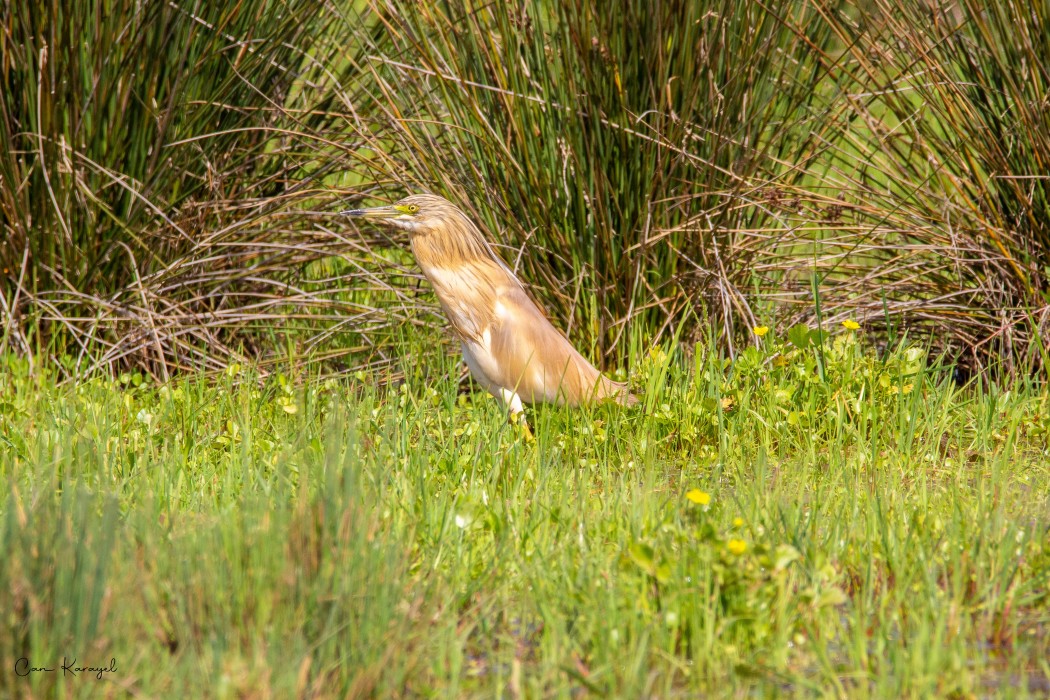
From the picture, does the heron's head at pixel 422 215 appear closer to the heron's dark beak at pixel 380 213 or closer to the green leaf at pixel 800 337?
the heron's dark beak at pixel 380 213

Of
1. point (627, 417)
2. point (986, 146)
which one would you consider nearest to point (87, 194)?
point (627, 417)

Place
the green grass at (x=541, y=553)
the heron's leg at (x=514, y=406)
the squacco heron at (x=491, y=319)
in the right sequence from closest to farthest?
the green grass at (x=541, y=553), the heron's leg at (x=514, y=406), the squacco heron at (x=491, y=319)

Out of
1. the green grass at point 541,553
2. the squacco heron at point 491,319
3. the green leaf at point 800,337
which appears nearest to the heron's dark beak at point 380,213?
the squacco heron at point 491,319

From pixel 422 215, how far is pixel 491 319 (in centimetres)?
45

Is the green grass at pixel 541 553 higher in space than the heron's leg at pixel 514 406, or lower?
higher

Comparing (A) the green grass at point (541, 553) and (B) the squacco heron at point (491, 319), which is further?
(B) the squacco heron at point (491, 319)

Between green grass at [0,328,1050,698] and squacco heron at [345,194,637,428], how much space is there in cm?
21

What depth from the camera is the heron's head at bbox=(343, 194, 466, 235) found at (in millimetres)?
4324

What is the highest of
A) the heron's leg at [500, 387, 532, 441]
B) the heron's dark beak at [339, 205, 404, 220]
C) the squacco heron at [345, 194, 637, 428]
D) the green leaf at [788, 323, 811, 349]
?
the green leaf at [788, 323, 811, 349]

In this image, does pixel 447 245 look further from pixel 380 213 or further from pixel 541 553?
pixel 541 553

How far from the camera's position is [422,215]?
434 cm

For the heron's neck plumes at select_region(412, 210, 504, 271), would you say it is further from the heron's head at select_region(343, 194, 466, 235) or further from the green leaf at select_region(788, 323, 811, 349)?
the green leaf at select_region(788, 323, 811, 349)

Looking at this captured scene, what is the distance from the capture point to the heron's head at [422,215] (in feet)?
14.2

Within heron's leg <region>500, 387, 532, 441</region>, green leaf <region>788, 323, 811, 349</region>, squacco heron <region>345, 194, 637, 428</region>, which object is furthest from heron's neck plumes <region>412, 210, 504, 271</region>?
green leaf <region>788, 323, 811, 349</region>
